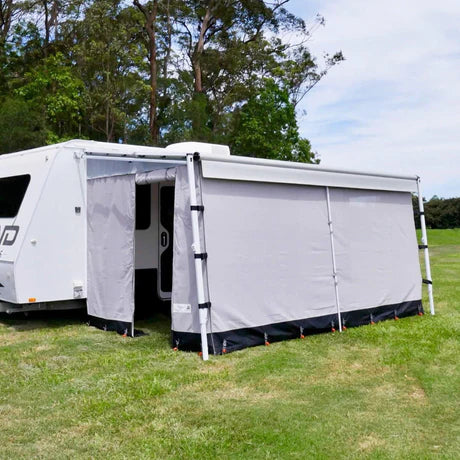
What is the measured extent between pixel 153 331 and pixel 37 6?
19842mm

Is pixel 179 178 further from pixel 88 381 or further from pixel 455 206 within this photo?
pixel 455 206

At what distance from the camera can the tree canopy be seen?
68.5ft

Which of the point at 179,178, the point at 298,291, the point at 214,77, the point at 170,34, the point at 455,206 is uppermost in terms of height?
the point at 170,34

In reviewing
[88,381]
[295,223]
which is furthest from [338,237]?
[88,381]

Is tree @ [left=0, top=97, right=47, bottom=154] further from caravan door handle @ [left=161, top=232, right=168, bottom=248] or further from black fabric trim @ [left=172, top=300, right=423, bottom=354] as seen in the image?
black fabric trim @ [left=172, top=300, right=423, bottom=354]

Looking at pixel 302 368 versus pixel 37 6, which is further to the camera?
pixel 37 6

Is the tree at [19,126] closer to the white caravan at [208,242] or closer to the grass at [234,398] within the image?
the white caravan at [208,242]

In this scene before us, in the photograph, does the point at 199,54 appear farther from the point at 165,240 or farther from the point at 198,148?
the point at 165,240

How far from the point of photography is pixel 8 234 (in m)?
7.64

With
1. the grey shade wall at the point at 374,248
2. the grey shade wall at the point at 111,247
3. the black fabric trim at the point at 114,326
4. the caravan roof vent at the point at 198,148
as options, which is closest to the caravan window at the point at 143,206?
the caravan roof vent at the point at 198,148

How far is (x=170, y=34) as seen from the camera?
26.5 metres

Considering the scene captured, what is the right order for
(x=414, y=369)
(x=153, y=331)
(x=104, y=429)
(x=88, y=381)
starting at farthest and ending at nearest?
(x=153, y=331), (x=414, y=369), (x=88, y=381), (x=104, y=429)

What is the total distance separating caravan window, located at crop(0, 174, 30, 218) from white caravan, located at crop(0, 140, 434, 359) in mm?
24

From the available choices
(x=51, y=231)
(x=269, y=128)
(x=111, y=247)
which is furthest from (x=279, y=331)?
(x=269, y=128)
